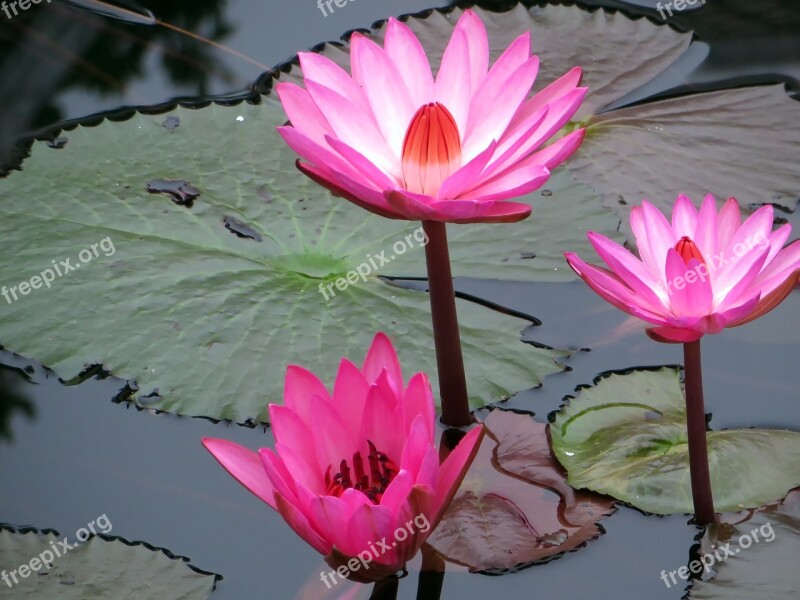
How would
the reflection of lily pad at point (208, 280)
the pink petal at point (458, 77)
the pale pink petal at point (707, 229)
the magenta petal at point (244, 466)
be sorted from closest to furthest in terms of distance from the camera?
the magenta petal at point (244, 466) → the pale pink petal at point (707, 229) → the pink petal at point (458, 77) → the reflection of lily pad at point (208, 280)

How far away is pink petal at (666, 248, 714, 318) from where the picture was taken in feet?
4.42

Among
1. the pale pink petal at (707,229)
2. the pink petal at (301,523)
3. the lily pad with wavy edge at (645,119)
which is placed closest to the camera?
the pink petal at (301,523)

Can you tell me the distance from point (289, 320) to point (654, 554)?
85 centimetres

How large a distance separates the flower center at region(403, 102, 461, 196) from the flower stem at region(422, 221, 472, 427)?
0.07 m

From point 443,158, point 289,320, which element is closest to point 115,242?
point 289,320

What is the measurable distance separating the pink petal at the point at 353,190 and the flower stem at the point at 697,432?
1.61 feet

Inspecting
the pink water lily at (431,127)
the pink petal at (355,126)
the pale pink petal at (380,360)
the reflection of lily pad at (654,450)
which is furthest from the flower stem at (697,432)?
the pink petal at (355,126)

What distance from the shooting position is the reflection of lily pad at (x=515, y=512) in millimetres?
1576

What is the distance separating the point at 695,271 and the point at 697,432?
0.90 feet

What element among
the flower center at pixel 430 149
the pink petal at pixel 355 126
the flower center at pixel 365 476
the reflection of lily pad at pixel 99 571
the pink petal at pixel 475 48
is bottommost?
the reflection of lily pad at pixel 99 571

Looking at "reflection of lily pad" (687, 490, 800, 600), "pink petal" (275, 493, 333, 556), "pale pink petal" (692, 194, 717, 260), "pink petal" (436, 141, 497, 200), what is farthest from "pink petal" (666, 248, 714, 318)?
"pink petal" (275, 493, 333, 556)

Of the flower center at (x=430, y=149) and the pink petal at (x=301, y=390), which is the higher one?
the flower center at (x=430, y=149)

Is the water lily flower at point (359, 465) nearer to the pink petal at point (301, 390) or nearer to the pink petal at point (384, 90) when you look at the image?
the pink petal at point (301, 390)

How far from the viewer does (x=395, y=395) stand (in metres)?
1.40
